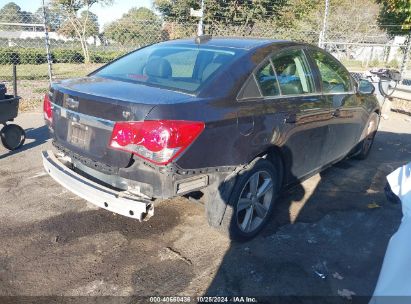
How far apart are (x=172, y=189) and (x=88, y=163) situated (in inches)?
30.6

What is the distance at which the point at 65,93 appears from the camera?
318 cm

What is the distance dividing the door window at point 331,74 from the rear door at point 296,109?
22 centimetres

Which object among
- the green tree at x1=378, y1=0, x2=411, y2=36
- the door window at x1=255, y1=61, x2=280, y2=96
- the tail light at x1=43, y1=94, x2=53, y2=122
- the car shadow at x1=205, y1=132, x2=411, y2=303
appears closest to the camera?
the car shadow at x1=205, y1=132, x2=411, y2=303

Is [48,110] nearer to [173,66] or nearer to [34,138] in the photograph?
[173,66]

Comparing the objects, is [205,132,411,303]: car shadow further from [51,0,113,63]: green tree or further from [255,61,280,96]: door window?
[51,0,113,63]: green tree

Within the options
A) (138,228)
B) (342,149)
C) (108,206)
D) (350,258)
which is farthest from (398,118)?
(108,206)

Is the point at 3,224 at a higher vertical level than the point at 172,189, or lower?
lower

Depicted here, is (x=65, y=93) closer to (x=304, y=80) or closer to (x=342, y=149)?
(x=304, y=80)

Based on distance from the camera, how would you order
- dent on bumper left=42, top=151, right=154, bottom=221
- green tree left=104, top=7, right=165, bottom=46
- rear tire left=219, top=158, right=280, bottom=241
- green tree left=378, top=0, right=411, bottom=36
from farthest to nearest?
green tree left=104, top=7, right=165, bottom=46 < green tree left=378, top=0, right=411, bottom=36 < rear tire left=219, top=158, right=280, bottom=241 < dent on bumper left=42, top=151, right=154, bottom=221


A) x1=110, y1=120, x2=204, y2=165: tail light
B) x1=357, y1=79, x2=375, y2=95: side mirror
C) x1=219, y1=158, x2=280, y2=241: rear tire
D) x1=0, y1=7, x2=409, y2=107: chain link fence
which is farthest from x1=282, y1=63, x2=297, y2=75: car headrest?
x1=0, y1=7, x2=409, y2=107: chain link fence

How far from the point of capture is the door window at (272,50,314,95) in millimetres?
3586

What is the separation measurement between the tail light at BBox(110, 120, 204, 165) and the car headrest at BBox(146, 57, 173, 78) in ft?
2.88

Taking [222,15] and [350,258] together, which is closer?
[350,258]

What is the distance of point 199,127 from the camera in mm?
2742
